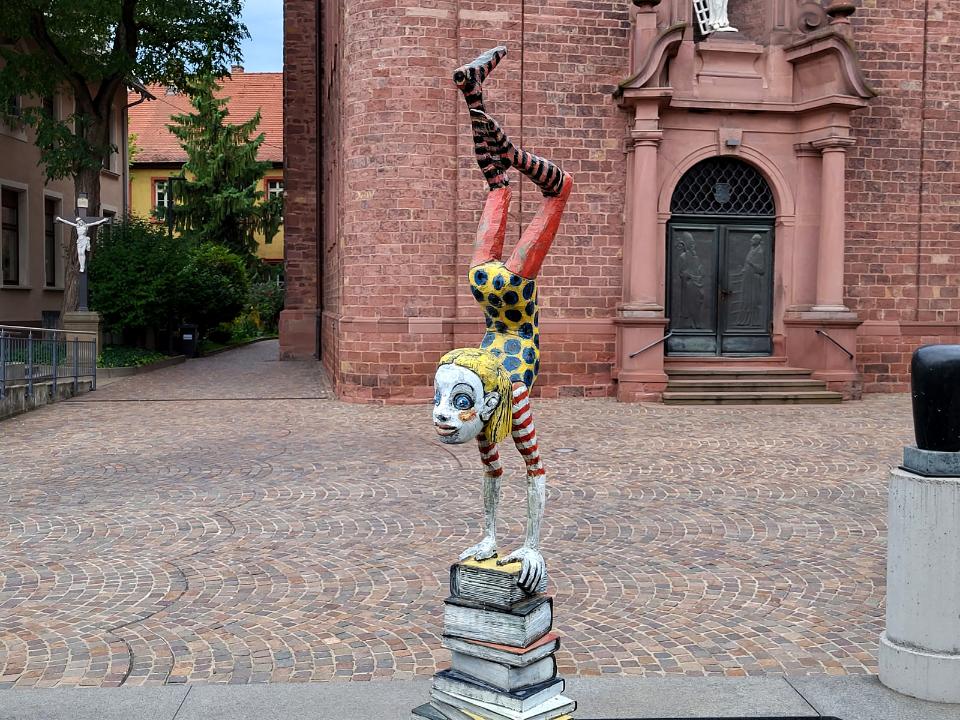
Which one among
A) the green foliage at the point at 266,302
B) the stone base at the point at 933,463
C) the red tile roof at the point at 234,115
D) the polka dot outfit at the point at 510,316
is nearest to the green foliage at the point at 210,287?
the green foliage at the point at 266,302

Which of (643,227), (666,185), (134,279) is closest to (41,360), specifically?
(134,279)

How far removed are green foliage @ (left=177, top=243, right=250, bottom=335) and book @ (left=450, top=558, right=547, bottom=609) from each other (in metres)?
19.9

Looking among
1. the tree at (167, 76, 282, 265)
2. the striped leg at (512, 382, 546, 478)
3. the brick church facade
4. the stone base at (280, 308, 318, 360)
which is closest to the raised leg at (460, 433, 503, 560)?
the striped leg at (512, 382, 546, 478)

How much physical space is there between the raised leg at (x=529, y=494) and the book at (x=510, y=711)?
0.44m

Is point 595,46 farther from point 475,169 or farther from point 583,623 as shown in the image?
point 583,623

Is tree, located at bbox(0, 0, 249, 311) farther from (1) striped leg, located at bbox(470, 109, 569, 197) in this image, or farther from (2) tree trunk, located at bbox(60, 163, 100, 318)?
(1) striped leg, located at bbox(470, 109, 569, 197)

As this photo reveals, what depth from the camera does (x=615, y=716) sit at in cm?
396

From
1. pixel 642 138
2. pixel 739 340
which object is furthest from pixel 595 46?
pixel 739 340

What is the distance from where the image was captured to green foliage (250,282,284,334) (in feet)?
129

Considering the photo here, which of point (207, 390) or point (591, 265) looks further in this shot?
point (207, 390)

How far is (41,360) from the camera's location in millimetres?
15234

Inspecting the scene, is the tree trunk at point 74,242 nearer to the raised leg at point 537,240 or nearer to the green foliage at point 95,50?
the green foliage at point 95,50

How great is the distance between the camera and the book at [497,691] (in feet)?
11.3

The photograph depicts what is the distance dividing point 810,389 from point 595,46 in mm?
6937
